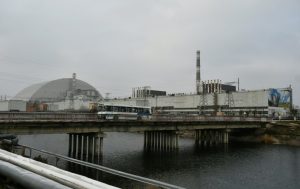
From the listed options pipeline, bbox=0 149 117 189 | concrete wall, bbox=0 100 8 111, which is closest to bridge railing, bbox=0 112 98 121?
pipeline, bbox=0 149 117 189

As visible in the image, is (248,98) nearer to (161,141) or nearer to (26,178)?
(161,141)

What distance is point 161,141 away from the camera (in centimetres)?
6341

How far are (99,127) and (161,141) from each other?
1813 cm

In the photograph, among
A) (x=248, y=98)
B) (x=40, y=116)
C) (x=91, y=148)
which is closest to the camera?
(x=40, y=116)

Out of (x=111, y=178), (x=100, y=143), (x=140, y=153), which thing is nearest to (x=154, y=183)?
(x=111, y=178)

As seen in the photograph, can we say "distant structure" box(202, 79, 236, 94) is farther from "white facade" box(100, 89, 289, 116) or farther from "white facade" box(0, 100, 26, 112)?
"white facade" box(0, 100, 26, 112)

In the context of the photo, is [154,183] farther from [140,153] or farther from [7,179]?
[140,153]

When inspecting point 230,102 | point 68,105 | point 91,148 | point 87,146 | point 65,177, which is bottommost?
point 91,148

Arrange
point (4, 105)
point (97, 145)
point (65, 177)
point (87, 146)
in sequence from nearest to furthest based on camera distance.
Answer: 1. point (65, 177)
2. point (97, 145)
3. point (87, 146)
4. point (4, 105)

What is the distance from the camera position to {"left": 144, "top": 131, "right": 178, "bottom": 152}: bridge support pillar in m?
61.6

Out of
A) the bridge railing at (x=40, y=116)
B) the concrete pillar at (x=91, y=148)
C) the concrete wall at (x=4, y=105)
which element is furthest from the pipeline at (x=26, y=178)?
the concrete wall at (x=4, y=105)

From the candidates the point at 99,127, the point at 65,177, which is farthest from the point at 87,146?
the point at 65,177

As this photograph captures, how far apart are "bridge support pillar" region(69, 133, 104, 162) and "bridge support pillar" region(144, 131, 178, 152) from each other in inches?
565

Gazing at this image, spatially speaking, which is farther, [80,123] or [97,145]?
[97,145]
